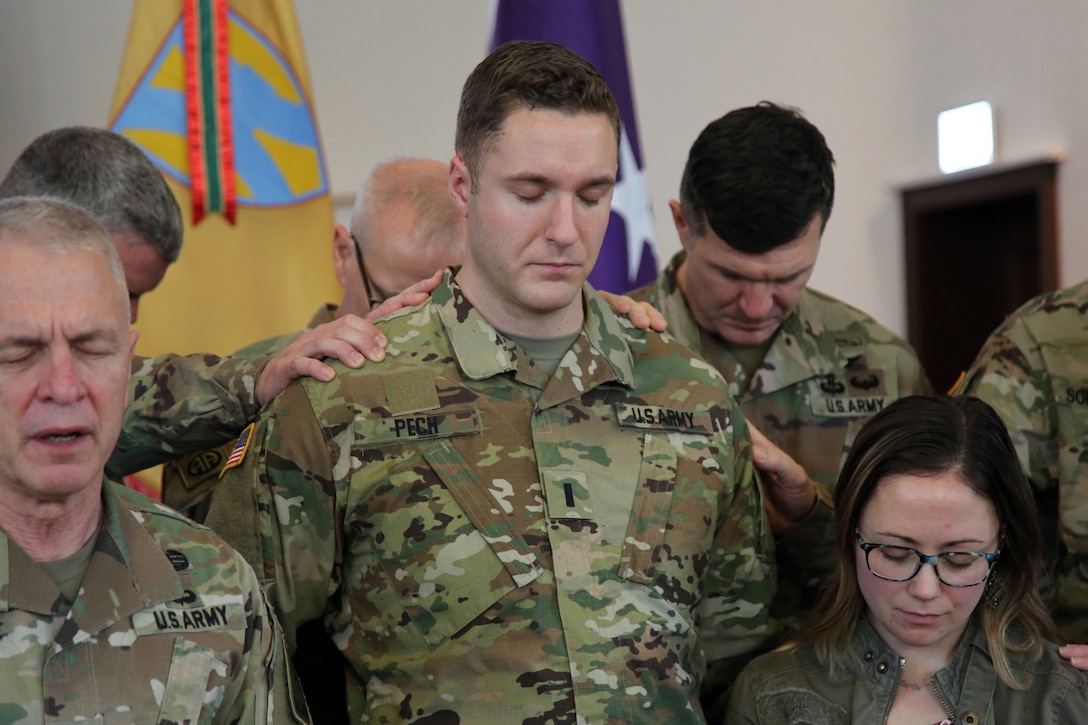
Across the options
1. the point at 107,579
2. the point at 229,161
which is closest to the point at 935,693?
the point at 107,579

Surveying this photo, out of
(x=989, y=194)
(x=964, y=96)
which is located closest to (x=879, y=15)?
(x=964, y=96)

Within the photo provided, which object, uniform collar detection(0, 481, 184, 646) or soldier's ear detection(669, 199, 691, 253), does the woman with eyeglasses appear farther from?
uniform collar detection(0, 481, 184, 646)

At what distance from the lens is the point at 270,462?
190cm

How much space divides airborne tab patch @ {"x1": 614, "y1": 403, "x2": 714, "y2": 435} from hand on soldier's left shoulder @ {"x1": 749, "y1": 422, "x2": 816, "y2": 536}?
18cm

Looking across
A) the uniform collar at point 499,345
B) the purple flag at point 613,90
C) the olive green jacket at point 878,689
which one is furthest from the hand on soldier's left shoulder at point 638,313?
the purple flag at point 613,90

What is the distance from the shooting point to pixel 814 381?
268 cm

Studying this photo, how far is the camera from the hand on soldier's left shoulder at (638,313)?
2.19 m

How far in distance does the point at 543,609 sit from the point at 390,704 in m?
0.26

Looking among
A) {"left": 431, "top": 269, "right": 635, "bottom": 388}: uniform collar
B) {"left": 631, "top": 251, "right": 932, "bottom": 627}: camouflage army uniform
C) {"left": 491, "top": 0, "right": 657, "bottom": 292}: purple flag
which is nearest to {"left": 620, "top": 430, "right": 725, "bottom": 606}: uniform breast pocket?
{"left": 431, "top": 269, "right": 635, "bottom": 388}: uniform collar

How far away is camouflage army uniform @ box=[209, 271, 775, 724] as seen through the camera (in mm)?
1859

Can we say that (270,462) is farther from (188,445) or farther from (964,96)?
(964,96)

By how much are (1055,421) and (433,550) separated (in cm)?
124

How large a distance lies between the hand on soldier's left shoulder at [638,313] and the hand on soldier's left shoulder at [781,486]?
0.80ft

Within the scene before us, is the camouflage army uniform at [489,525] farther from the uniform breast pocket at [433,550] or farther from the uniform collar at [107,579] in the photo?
→ the uniform collar at [107,579]
